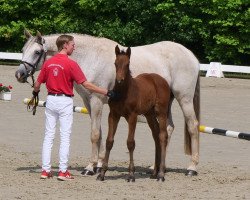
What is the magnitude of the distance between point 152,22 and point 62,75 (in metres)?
31.8

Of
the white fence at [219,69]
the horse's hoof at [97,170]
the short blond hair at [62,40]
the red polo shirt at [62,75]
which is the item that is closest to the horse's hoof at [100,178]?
the horse's hoof at [97,170]

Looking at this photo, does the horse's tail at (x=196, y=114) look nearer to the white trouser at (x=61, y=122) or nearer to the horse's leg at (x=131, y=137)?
the horse's leg at (x=131, y=137)

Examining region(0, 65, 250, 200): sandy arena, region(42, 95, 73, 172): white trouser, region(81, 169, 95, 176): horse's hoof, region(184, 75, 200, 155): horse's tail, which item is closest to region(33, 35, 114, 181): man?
region(42, 95, 73, 172): white trouser

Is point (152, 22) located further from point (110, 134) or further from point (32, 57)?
point (110, 134)

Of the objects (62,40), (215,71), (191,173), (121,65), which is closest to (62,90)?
(62,40)

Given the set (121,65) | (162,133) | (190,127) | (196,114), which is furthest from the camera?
(196,114)

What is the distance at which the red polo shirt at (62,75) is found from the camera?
11.2m

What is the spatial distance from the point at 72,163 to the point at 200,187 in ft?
9.42

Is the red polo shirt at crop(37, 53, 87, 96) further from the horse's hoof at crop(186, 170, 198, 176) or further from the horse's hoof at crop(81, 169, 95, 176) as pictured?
the horse's hoof at crop(186, 170, 198, 176)

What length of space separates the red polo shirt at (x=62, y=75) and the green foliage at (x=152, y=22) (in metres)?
29.5

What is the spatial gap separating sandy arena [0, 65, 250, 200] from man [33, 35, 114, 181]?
0.39m

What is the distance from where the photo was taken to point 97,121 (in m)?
12.1

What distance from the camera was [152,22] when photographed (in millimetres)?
42656

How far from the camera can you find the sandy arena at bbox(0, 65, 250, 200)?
10.3 m
